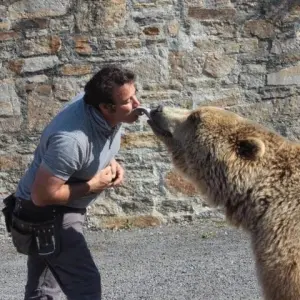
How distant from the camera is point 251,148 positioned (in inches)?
169

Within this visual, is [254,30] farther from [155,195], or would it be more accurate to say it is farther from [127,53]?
[155,195]

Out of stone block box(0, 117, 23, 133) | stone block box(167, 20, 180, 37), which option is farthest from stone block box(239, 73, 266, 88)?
stone block box(0, 117, 23, 133)

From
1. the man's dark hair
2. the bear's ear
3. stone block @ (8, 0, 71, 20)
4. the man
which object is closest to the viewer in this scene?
the bear's ear

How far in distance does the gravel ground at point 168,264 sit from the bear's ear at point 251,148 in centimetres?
214

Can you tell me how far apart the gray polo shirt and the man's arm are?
0.03 m

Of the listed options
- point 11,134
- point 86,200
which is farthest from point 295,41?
point 86,200

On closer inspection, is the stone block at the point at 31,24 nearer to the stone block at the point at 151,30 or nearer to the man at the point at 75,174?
the stone block at the point at 151,30

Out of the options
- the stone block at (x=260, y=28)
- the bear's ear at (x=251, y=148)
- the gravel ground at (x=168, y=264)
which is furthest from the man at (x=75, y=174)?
the stone block at (x=260, y=28)

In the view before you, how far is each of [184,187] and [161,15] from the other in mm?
1692

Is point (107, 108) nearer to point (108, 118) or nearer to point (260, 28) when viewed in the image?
point (108, 118)

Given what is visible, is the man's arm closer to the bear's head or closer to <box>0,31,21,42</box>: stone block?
the bear's head

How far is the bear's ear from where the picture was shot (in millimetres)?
4285

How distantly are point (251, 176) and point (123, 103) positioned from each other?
817 mm

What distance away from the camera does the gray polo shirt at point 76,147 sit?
4355 millimetres
